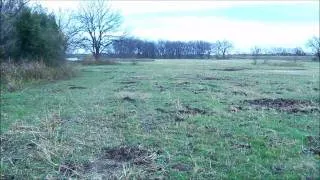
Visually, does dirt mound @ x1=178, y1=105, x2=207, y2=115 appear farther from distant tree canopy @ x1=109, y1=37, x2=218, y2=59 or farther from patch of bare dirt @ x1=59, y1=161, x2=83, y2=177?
distant tree canopy @ x1=109, y1=37, x2=218, y2=59

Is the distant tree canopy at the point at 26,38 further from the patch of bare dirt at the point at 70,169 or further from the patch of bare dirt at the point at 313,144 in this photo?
the patch of bare dirt at the point at 313,144

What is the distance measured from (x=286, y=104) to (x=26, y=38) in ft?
66.0

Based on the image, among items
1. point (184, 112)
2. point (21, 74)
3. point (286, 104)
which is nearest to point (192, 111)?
point (184, 112)

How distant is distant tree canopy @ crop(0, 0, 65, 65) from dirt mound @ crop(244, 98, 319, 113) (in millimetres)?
17323

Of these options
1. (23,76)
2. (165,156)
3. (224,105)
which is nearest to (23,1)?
(23,76)

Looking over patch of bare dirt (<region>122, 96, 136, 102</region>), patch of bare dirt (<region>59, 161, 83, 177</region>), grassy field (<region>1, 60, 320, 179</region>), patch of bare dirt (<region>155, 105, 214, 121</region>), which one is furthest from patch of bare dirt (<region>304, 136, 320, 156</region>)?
patch of bare dirt (<region>122, 96, 136, 102</region>)

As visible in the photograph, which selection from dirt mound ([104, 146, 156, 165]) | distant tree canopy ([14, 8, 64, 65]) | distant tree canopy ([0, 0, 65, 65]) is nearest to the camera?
dirt mound ([104, 146, 156, 165])

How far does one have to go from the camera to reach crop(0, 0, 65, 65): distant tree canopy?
27.8 meters

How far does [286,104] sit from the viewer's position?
596 inches

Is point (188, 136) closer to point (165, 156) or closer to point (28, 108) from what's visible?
point (165, 156)

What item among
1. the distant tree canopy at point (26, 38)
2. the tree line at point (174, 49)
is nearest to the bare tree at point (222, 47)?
the tree line at point (174, 49)

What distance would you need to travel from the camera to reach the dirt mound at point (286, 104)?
1358cm

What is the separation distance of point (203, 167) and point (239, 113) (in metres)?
5.89

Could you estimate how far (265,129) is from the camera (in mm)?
10078
